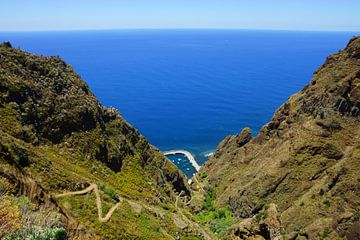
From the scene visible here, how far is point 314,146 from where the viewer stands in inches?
3273

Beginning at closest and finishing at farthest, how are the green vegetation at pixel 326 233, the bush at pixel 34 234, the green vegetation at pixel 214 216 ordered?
1. the bush at pixel 34 234
2. the green vegetation at pixel 326 233
3. the green vegetation at pixel 214 216

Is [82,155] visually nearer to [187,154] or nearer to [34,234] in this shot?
[34,234]

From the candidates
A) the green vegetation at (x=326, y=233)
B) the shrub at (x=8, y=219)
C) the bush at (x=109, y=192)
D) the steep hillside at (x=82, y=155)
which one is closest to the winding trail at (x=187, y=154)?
the steep hillside at (x=82, y=155)

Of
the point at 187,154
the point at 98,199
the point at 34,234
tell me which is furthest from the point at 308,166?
the point at 187,154

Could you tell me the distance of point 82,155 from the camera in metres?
64.9

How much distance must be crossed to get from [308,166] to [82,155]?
46.6 metres

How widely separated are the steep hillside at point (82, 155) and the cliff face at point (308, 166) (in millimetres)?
14114

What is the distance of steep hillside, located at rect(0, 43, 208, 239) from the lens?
46656mm

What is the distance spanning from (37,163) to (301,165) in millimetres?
55955

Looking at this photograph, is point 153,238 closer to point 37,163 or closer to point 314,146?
point 37,163

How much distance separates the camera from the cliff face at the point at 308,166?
67.1 metres

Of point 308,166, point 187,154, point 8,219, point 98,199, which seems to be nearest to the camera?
point 8,219

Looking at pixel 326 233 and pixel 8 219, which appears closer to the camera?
pixel 8 219

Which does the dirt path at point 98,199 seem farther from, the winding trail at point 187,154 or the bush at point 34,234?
the winding trail at point 187,154
